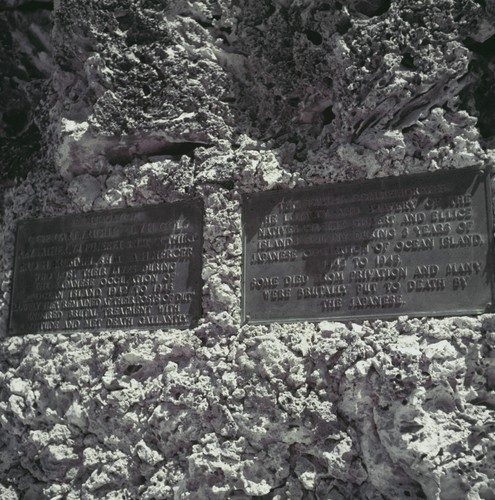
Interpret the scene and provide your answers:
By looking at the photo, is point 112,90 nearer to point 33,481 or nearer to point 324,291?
point 324,291

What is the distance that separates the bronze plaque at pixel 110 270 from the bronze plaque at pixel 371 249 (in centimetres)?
38

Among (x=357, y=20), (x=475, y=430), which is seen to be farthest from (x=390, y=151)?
(x=475, y=430)

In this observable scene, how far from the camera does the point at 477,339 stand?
12.1 ft

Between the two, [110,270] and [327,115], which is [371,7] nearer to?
[327,115]

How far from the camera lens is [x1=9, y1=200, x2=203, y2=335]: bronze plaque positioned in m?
4.48

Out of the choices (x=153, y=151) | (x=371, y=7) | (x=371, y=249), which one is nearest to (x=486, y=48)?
(x=371, y=7)

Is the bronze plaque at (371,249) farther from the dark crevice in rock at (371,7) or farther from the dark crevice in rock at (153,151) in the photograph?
the dark crevice in rock at (371,7)

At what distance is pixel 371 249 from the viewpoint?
13.5ft

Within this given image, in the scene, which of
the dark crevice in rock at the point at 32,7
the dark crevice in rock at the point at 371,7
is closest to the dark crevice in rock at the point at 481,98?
the dark crevice in rock at the point at 371,7

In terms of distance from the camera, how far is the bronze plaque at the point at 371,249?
3906 mm

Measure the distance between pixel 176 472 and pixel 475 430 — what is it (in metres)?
1.53

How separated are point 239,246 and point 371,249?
0.75 m

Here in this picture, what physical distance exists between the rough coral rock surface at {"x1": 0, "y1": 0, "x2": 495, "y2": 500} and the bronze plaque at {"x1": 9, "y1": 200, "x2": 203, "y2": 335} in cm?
10

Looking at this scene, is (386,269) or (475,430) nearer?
(475,430)
